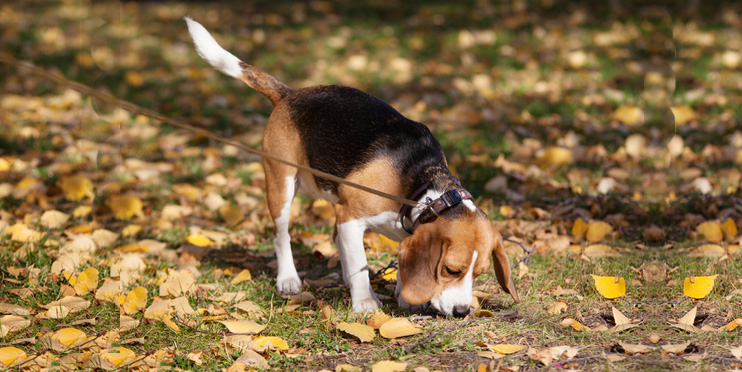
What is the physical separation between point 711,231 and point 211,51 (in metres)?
3.62

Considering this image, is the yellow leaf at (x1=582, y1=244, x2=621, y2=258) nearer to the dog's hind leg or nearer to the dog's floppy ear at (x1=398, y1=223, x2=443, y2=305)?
the dog's floppy ear at (x1=398, y1=223, x2=443, y2=305)

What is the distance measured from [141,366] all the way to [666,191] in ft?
13.8

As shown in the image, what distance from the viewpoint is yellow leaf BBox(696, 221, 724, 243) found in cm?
455

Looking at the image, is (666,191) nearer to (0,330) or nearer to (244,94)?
(0,330)

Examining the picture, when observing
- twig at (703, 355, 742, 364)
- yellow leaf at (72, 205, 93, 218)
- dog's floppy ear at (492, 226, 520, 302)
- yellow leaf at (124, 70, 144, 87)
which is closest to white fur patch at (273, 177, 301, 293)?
dog's floppy ear at (492, 226, 520, 302)

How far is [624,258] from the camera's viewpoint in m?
4.37

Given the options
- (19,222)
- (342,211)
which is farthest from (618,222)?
(19,222)

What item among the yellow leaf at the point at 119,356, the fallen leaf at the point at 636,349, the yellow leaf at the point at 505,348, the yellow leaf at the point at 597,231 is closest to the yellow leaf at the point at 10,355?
the yellow leaf at the point at 119,356

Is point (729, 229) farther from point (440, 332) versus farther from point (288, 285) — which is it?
point (288, 285)

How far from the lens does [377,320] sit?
11.8 ft

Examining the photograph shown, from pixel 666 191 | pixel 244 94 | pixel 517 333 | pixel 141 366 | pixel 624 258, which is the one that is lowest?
pixel 141 366

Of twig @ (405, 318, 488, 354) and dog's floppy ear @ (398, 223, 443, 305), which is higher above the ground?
dog's floppy ear @ (398, 223, 443, 305)

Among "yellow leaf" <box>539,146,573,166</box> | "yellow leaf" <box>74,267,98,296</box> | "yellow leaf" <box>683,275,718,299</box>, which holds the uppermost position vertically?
"yellow leaf" <box>539,146,573,166</box>

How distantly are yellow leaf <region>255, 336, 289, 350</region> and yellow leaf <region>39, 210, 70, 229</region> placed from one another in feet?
8.04
